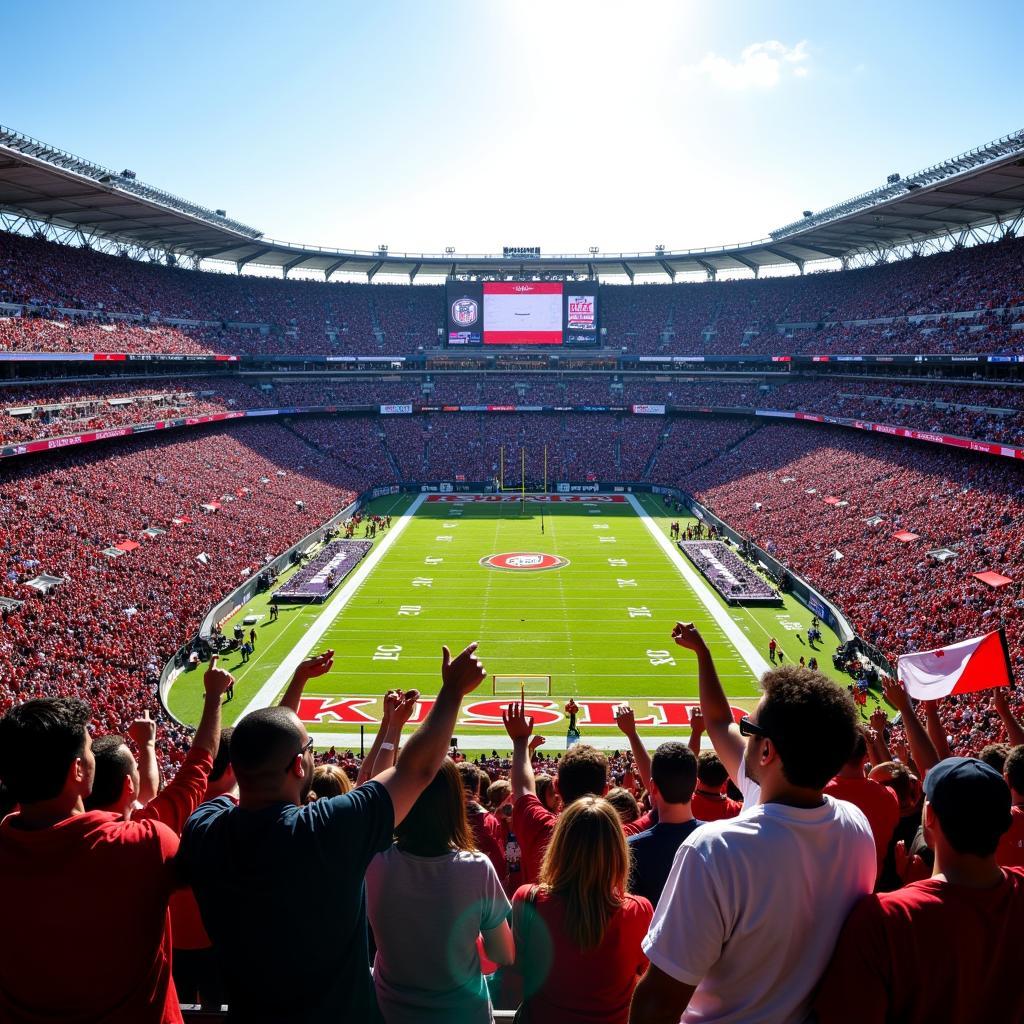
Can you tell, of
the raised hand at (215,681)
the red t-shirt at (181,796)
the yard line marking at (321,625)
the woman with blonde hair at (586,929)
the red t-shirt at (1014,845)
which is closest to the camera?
the woman with blonde hair at (586,929)

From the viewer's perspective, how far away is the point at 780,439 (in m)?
54.6

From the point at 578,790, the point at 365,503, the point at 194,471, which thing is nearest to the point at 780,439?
the point at 365,503

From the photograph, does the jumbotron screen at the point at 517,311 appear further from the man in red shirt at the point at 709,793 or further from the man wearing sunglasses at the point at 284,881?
the man wearing sunglasses at the point at 284,881

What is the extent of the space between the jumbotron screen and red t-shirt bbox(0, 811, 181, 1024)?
66.2 m

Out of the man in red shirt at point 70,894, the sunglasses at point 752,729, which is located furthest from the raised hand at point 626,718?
the man in red shirt at point 70,894

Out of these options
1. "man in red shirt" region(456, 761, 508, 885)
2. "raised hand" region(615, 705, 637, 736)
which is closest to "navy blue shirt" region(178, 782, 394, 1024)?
"man in red shirt" region(456, 761, 508, 885)

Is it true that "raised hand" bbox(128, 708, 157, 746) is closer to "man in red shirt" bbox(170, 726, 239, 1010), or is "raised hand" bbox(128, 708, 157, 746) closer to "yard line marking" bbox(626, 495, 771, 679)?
"man in red shirt" bbox(170, 726, 239, 1010)

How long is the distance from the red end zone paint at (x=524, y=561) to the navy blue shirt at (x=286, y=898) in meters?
34.3

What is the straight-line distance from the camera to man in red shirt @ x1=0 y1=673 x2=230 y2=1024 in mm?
2586

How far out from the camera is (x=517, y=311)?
66812 mm

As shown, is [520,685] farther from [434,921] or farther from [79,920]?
[79,920]

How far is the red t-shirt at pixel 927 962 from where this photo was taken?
2309 mm

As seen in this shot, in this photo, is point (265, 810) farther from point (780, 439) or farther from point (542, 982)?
point (780, 439)

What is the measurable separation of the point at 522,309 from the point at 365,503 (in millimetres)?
24558
